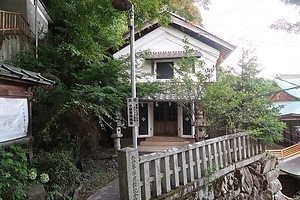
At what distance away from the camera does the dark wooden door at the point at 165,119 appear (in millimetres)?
14406

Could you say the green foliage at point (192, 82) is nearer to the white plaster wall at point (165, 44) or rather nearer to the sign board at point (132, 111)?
the sign board at point (132, 111)

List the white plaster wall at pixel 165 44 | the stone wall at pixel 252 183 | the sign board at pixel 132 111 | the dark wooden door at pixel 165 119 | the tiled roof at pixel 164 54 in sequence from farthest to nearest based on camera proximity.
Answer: the dark wooden door at pixel 165 119 → the white plaster wall at pixel 165 44 → the tiled roof at pixel 164 54 → the stone wall at pixel 252 183 → the sign board at pixel 132 111

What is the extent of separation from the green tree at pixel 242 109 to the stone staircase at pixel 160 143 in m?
4.82

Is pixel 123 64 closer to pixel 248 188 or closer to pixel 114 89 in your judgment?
pixel 114 89

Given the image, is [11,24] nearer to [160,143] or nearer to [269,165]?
[160,143]

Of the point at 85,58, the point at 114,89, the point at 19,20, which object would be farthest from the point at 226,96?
the point at 19,20

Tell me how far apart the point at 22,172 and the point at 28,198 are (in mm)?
540

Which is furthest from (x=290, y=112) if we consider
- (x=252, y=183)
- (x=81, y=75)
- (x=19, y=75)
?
A: (x=19, y=75)

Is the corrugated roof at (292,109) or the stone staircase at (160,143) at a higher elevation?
the corrugated roof at (292,109)

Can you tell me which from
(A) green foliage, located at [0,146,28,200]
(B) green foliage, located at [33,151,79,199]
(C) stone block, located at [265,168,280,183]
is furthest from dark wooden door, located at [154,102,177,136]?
(A) green foliage, located at [0,146,28,200]

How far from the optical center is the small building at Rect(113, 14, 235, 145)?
44.3ft

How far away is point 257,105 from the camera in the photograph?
8070 millimetres

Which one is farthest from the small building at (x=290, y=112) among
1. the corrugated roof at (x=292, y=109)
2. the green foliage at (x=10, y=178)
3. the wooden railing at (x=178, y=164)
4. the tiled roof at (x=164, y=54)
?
the green foliage at (x=10, y=178)

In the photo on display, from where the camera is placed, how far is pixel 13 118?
5.20 metres
